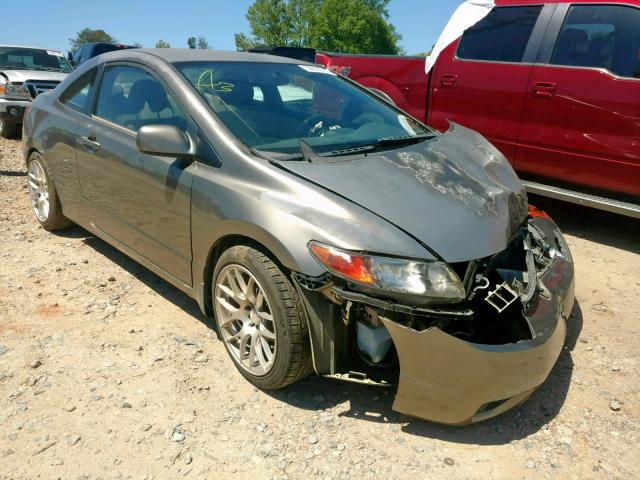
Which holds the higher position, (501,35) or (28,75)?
(501,35)

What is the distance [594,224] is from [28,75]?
9112 mm

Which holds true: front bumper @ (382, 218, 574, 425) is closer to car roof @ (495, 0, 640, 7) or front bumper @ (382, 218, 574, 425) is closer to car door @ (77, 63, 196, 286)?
car door @ (77, 63, 196, 286)

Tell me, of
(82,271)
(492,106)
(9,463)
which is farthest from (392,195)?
(492,106)

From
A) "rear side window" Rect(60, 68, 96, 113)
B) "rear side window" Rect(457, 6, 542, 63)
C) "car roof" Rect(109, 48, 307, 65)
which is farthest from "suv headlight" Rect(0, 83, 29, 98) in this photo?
"rear side window" Rect(457, 6, 542, 63)

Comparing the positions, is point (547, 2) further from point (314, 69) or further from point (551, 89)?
point (314, 69)

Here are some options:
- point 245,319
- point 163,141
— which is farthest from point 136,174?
point 245,319

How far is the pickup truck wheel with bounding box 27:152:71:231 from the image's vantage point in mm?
4379

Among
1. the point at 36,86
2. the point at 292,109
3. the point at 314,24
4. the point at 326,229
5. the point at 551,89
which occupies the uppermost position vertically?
the point at 314,24

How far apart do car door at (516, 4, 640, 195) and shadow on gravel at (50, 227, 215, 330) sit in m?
3.20

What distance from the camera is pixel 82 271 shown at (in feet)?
13.2

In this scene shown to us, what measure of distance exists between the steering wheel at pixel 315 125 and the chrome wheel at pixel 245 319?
2.97 feet

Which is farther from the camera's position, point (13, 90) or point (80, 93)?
point (13, 90)

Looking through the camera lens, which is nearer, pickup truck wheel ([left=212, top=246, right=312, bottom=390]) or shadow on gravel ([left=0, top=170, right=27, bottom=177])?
pickup truck wheel ([left=212, top=246, right=312, bottom=390])

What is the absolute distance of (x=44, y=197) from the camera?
459cm
